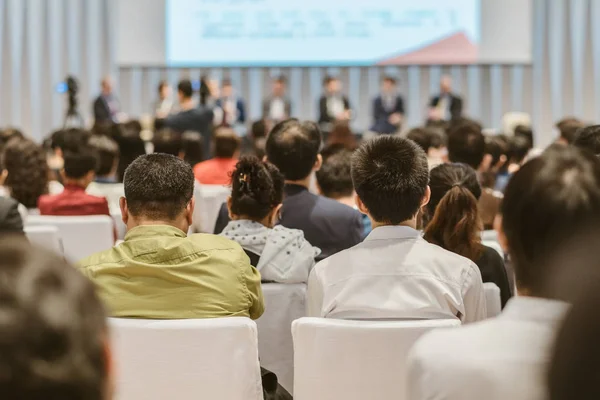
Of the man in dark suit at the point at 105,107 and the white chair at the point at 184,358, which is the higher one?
the man in dark suit at the point at 105,107

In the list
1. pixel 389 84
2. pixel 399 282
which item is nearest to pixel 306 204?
pixel 399 282

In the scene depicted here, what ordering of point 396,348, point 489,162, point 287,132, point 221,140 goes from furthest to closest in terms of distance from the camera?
1. point 221,140
2. point 489,162
3. point 287,132
4. point 396,348

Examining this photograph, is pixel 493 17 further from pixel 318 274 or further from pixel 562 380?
pixel 562 380

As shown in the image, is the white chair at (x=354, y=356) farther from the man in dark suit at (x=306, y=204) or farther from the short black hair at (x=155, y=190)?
the man in dark suit at (x=306, y=204)

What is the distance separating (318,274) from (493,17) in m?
9.94

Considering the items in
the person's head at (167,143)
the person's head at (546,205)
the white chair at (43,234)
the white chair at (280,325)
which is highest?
the person's head at (546,205)

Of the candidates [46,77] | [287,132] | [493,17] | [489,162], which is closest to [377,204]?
[287,132]

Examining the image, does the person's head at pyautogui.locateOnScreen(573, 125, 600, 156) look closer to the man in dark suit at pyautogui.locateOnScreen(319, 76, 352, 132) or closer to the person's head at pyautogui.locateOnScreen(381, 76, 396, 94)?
the man in dark suit at pyautogui.locateOnScreen(319, 76, 352, 132)

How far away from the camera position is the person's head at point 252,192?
2889mm

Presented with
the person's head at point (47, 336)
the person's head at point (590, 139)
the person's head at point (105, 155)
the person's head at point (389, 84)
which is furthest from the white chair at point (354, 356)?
the person's head at point (389, 84)

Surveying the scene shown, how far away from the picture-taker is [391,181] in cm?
234

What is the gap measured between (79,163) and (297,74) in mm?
9223

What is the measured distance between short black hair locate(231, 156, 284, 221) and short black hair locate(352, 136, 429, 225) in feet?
1.88

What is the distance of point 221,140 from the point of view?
17.7 ft
